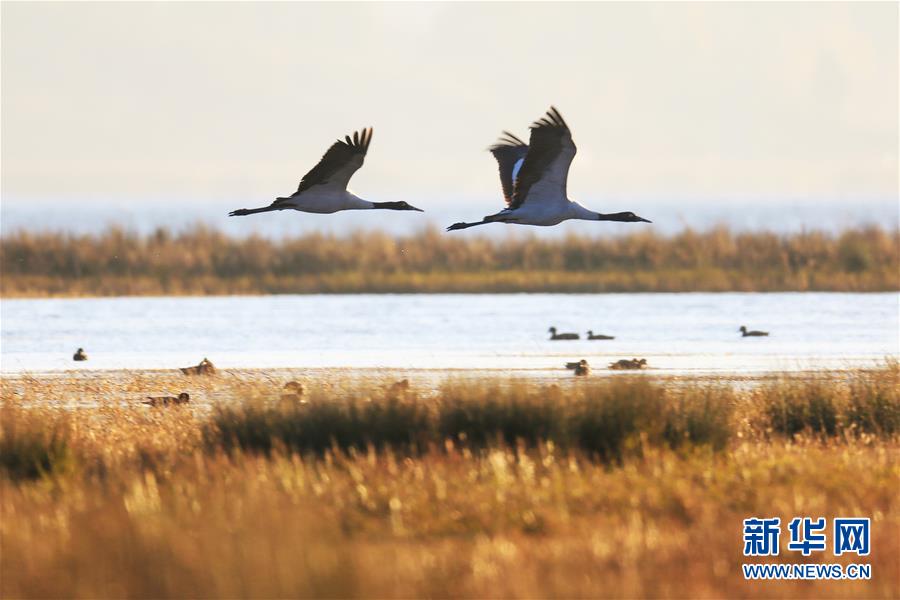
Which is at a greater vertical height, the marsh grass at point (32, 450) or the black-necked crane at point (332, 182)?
the black-necked crane at point (332, 182)

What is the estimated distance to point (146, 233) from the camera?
43812 mm

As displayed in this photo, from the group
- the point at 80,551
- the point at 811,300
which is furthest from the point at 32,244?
the point at 80,551

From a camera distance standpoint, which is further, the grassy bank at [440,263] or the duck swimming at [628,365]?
the grassy bank at [440,263]

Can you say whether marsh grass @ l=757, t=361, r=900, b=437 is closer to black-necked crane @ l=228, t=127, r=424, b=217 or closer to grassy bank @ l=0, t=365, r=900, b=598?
grassy bank @ l=0, t=365, r=900, b=598

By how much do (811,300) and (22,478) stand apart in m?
27.2

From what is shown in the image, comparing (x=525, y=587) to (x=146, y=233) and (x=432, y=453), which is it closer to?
(x=432, y=453)

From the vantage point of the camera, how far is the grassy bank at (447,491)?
8266 mm

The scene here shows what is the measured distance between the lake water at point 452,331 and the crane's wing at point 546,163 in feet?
14.2

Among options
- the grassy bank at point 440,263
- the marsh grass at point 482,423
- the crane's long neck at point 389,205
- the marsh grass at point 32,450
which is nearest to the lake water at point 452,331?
the grassy bank at point 440,263

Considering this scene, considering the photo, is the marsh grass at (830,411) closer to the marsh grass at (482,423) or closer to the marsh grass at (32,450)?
the marsh grass at (482,423)

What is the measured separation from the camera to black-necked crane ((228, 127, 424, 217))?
14836mm

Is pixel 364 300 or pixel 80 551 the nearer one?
pixel 80 551

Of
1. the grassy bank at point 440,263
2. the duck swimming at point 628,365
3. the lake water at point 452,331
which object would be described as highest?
the grassy bank at point 440,263

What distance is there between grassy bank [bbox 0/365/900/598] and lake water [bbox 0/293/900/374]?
280 inches
